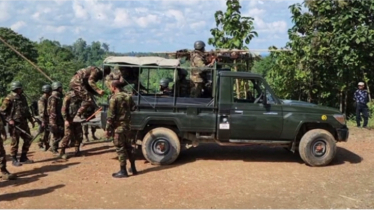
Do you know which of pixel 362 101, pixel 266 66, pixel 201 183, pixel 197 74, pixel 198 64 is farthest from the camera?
pixel 266 66

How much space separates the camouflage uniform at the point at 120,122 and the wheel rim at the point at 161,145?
977 mm

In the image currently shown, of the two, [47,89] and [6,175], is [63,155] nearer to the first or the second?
[47,89]

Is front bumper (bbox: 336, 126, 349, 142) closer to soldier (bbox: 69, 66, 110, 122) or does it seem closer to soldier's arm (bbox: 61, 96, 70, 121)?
soldier (bbox: 69, 66, 110, 122)

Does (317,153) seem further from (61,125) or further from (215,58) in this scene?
(61,125)

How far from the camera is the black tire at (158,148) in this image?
8750mm

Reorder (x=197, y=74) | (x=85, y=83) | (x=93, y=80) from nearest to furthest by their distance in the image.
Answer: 1. (x=197, y=74)
2. (x=93, y=80)
3. (x=85, y=83)

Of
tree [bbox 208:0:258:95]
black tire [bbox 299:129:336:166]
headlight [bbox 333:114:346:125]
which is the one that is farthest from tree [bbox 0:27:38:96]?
headlight [bbox 333:114:346:125]

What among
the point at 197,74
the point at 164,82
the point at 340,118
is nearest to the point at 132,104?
the point at 197,74

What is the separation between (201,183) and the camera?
760cm

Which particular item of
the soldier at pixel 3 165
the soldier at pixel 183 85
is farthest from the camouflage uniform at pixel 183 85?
the soldier at pixel 3 165

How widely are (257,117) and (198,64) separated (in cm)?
187

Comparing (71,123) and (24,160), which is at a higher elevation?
(71,123)

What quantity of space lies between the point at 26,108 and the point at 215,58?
4284mm

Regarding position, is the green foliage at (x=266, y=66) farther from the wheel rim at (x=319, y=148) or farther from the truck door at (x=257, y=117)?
the wheel rim at (x=319, y=148)
